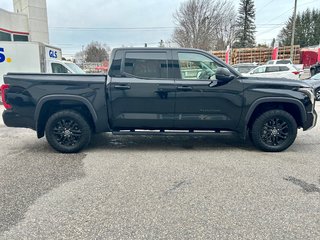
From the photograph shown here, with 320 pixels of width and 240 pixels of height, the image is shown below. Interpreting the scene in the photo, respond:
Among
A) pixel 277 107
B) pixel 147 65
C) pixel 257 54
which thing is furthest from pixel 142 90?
pixel 257 54

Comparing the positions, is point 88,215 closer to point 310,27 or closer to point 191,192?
point 191,192

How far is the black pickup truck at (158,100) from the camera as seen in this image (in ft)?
15.6

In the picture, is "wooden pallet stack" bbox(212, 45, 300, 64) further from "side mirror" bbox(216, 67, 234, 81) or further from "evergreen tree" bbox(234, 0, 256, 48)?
"side mirror" bbox(216, 67, 234, 81)

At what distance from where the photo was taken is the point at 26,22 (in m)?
23.9

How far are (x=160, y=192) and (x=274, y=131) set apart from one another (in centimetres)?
278

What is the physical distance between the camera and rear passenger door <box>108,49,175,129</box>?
4.73 metres

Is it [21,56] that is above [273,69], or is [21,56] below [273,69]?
above

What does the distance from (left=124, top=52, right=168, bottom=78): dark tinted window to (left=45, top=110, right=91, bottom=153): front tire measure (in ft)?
4.33

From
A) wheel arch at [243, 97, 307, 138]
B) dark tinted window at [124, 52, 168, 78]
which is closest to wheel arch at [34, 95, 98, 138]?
dark tinted window at [124, 52, 168, 78]

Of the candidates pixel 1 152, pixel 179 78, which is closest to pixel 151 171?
pixel 179 78

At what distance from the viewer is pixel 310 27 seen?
218 feet

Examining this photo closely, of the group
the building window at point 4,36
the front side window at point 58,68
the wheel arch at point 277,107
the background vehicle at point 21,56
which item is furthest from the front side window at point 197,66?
the building window at point 4,36

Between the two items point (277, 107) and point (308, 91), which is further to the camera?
point (277, 107)

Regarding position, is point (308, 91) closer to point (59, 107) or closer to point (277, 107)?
point (277, 107)
